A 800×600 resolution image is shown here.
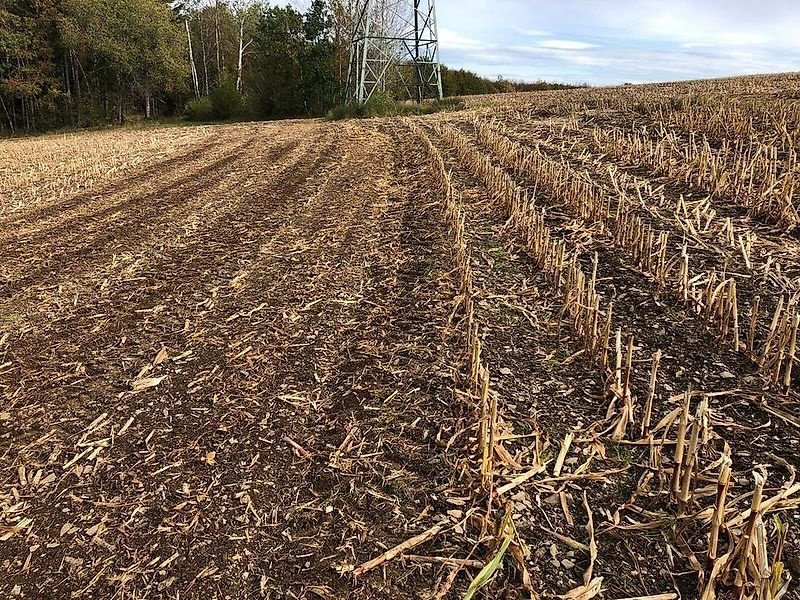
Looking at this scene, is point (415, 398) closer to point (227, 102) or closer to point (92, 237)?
point (92, 237)

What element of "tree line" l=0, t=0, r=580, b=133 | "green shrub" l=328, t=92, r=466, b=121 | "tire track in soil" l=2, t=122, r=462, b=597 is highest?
"tree line" l=0, t=0, r=580, b=133

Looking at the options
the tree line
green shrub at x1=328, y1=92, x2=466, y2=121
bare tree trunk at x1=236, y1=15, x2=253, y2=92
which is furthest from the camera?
bare tree trunk at x1=236, y1=15, x2=253, y2=92

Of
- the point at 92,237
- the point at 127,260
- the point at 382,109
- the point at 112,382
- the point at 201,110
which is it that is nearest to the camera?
the point at 112,382

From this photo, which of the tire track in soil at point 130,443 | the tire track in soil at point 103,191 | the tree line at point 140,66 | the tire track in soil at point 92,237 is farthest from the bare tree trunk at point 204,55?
the tire track in soil at point 130,443

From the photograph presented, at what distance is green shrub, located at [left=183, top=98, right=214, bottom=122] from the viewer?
34938 millimetres

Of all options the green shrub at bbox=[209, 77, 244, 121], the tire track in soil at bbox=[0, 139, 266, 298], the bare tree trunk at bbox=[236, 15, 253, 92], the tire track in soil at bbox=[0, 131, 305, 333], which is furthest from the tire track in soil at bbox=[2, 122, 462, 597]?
the bare tree trunk at bbox=[236, 15, 253, 92]

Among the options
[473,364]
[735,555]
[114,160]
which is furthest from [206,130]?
[735,555]

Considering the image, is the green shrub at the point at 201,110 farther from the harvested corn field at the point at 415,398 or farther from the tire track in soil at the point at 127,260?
the harvested corn field at the point at 415,398

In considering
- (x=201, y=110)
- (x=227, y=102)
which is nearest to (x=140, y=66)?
(x=201, y=110)

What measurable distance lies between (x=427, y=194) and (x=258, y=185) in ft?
10.1

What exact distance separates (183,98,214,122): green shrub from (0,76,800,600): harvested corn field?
2951cm

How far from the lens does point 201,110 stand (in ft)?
115

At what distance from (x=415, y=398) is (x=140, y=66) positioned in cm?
3833

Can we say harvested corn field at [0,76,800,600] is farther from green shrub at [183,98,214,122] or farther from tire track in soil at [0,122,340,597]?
green shrub at [183,98,214,122]
